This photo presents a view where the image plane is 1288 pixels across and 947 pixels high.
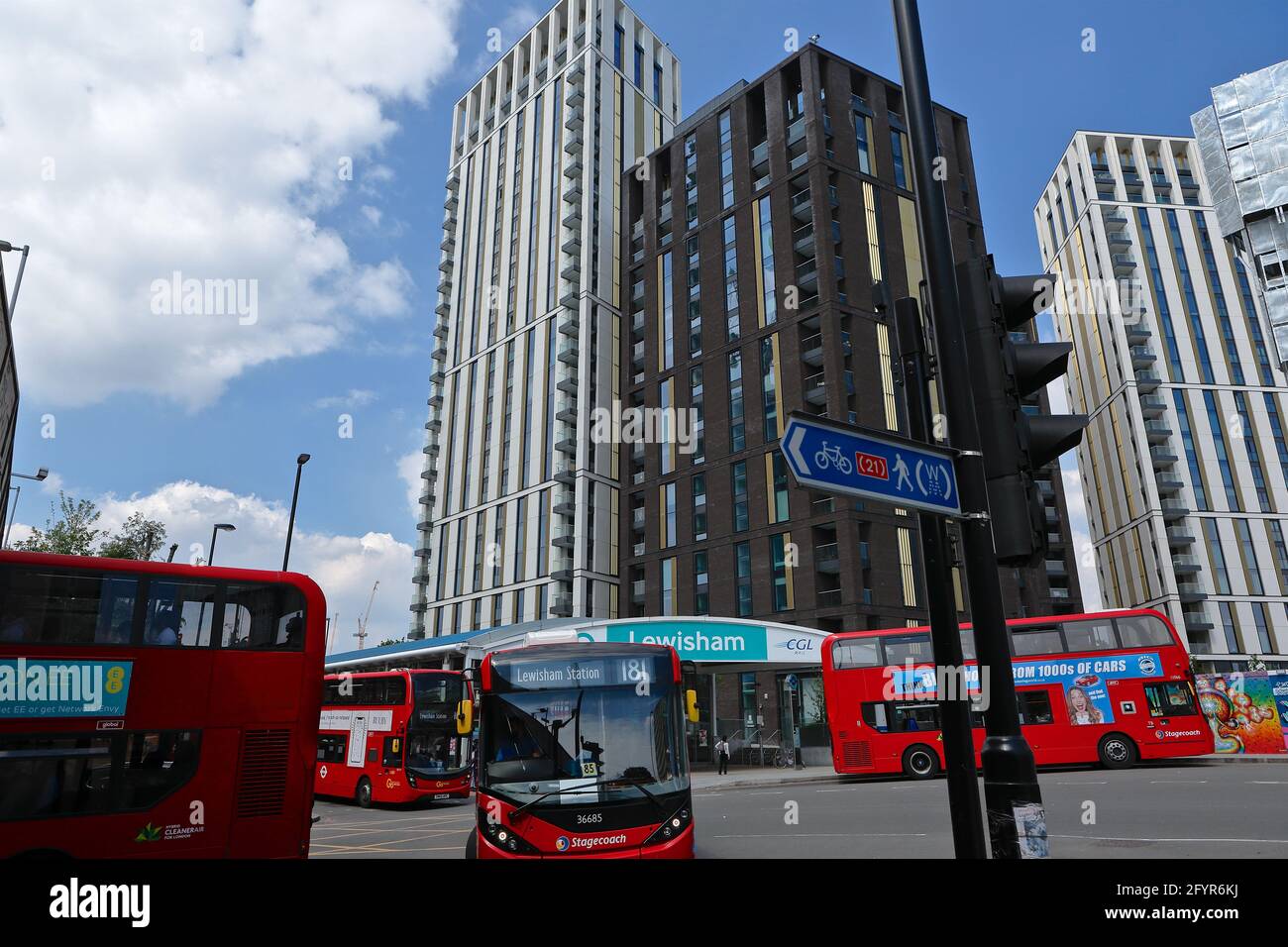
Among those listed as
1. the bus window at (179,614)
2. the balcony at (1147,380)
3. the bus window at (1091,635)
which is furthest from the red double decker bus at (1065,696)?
the balcony at (1147,380)

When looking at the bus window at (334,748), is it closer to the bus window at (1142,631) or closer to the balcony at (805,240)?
the bus window at (1142,631)

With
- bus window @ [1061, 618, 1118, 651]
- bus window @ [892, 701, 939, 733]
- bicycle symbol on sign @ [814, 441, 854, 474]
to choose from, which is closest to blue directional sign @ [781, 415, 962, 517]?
bicycle symbol on sign @ [814, 441, 854, 474]

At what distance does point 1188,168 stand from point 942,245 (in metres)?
93.7

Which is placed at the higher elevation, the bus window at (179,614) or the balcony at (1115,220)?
the balcony at (1115,220)

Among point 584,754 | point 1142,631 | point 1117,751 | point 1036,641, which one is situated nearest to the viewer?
point 584,754

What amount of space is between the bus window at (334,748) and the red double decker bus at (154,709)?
15.7 metres

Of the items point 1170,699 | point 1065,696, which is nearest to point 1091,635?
point 1065,696

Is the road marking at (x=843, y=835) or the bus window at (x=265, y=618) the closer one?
the bus window at (x=265, y=618)

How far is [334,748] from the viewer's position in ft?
83.8

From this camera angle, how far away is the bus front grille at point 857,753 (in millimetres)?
23547

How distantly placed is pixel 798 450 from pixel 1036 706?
72.6 ft

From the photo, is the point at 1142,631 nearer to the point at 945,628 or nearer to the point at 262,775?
the point at 945,628

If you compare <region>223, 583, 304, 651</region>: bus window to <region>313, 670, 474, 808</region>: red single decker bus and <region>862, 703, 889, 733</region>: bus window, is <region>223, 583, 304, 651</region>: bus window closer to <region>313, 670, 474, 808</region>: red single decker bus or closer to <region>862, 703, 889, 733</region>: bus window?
<region>313, 670, 474, 808</region>: red single decker bus
